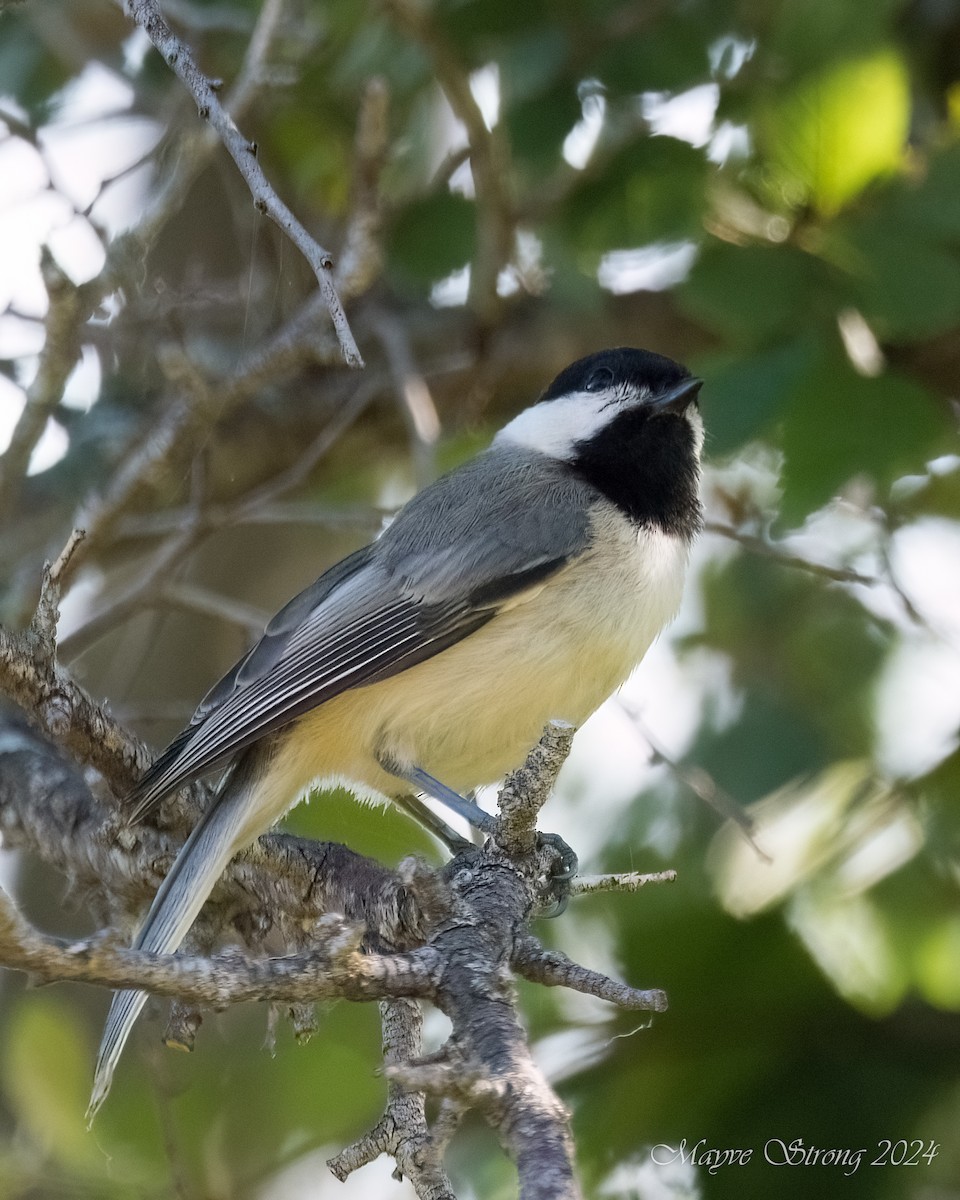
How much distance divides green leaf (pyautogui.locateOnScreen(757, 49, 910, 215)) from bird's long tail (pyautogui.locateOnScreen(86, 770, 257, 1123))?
1.67m

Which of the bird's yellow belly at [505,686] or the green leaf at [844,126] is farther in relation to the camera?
the green leaf at [844,126]

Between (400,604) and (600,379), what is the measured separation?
0.80 m

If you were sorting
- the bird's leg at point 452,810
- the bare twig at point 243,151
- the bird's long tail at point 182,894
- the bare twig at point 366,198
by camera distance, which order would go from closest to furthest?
the bare twig at point 243,151 < the bird's long tail at point 182,894 < the bird's leg at point 452,810 < the bare twig at point 366,198

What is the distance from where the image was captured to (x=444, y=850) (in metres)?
2.97

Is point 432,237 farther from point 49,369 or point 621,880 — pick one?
point 621,880

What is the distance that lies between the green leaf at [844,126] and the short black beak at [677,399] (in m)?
0.44

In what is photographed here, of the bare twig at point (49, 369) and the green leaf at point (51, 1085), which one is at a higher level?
the bare twig at point (49, 369)

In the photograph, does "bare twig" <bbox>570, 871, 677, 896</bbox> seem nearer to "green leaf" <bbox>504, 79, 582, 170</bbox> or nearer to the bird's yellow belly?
the bird's yellow belly

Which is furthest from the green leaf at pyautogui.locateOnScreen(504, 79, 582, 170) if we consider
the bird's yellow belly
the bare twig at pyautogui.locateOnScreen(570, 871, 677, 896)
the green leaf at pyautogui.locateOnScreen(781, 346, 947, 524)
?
the bare twig at pyautogui.locateOnScreen(570, 871, 677, 896)

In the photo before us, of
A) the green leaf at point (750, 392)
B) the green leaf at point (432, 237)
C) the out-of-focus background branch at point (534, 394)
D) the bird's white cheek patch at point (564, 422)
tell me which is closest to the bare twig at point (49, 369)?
the out-of-focus background branch at point (534, 394)

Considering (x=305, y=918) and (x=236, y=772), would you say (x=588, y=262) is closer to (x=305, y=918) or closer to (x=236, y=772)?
(x=236, y=772)

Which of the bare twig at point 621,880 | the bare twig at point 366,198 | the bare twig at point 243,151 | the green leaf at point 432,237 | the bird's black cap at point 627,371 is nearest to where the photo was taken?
the bare twig at point 243,151

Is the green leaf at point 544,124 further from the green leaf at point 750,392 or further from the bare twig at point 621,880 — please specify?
the bare twig at point 621,880

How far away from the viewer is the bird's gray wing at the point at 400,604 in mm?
2523
